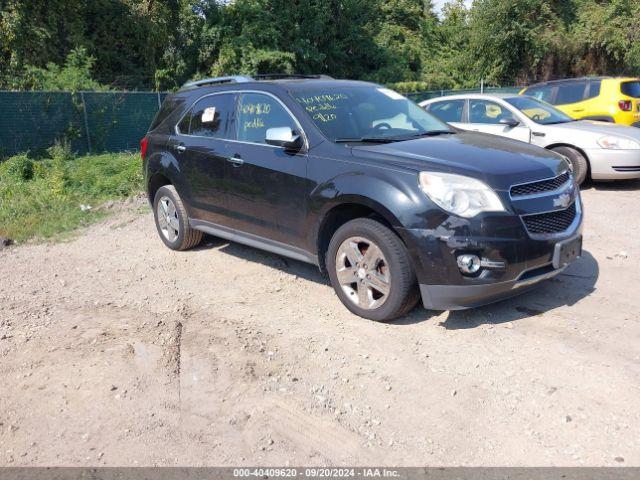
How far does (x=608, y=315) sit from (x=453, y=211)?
60.2 inches

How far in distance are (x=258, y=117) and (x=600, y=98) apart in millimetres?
9046

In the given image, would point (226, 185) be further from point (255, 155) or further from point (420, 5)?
point (420, 5)

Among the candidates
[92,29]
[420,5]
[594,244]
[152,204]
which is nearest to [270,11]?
[92,29]

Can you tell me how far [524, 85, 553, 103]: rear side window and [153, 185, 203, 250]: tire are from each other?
30.1 feet

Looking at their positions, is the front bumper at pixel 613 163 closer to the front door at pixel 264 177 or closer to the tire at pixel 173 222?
the front door at pixel 264 177

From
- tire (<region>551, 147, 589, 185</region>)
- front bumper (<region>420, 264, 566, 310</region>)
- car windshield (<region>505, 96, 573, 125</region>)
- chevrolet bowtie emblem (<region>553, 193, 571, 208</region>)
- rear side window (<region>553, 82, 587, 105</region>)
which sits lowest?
front bumper (<region>420, 264, 566, 310</region>)

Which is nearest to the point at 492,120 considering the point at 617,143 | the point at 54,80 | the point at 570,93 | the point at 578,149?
the point at 578,149

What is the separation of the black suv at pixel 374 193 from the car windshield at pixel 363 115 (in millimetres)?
15

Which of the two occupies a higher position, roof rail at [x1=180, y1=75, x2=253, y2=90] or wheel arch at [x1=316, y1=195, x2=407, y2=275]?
roof rail at [x1=180, y1=75, x2=253, y2=90]

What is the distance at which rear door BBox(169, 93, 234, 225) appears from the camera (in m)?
5.78

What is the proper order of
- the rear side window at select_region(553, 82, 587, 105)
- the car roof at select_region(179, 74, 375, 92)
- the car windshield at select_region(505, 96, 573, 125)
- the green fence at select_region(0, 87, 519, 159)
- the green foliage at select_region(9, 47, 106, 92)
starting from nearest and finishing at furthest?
the car roof at select_region(179, 74, 375, 92), the car windshield at select_region(505, 96, 573, 125), the rear side window at select_region(553, 82, 587, 105), the green fence at select_region(0, 87, 519, 159), the green foliage at select_region(9, 47, 106, 92)

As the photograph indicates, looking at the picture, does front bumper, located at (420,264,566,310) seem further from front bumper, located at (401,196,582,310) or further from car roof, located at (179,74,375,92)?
car roof, located at (179,74,375,92)

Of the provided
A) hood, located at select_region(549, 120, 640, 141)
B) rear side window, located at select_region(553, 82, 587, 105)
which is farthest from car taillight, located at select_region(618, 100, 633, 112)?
hood, located at select_region(549, 120, 640, 141)

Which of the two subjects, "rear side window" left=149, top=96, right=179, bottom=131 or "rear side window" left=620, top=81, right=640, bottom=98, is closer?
"rear side window" left=149, top=96, right=179, bottom=131
